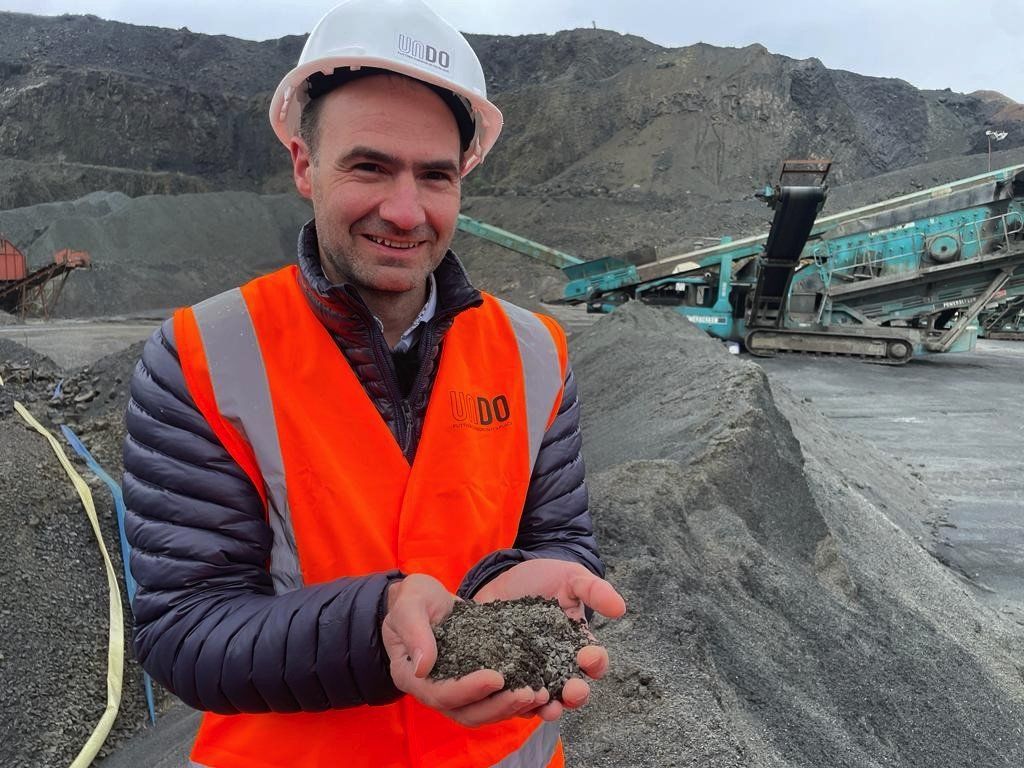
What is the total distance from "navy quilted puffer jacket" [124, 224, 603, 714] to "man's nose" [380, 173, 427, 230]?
154mm

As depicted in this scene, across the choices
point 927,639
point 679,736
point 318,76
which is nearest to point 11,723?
point 679,736

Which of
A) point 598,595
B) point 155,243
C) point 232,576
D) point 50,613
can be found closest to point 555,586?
point 598,595

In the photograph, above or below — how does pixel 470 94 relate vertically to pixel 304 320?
above

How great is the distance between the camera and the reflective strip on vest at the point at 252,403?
49.3 inches

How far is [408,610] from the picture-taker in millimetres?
1118

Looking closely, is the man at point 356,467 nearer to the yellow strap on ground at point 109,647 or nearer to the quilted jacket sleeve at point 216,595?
the quilted jacket sleeve at point 216,595

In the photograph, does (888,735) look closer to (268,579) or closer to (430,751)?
(430,751)

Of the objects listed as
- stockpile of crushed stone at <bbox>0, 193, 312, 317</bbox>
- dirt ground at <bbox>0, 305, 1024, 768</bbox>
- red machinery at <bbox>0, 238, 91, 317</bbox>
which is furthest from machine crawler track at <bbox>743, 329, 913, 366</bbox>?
red machinery at <bbox>0, 238, 91, 317</bbox>

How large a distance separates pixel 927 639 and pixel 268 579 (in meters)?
3.62

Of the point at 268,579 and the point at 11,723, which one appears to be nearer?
the point at 268,579

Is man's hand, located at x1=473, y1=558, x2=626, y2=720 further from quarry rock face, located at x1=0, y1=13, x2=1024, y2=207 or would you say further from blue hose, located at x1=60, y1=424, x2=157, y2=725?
quarry rock face, located at x1=0, y1=13, x2=1024, y2=207

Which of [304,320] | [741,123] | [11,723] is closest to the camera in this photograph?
[304,320]

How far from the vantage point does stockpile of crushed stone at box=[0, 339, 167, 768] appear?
3797 mm

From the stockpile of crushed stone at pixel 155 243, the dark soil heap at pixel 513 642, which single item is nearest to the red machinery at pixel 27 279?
the stockpile of crushed stone at pixel 155 243
